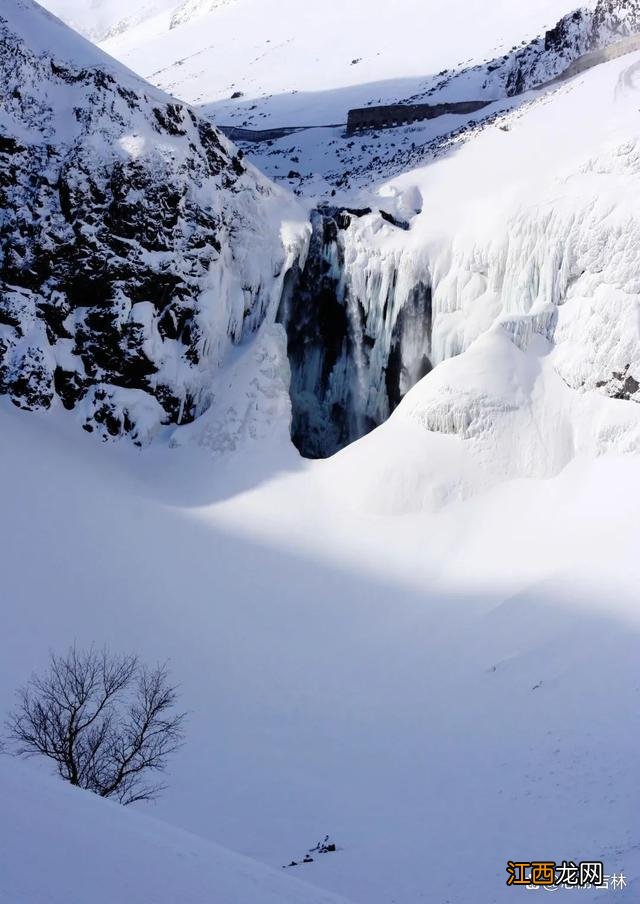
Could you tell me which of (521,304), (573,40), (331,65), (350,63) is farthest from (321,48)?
(521,304)

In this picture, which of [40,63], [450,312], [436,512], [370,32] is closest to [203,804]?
[436,512]

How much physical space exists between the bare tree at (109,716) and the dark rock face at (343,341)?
568 inches

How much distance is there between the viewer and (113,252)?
35062 millimetres

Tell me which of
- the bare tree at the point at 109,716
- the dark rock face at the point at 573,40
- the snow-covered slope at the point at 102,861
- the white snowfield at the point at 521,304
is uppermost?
the dark rock face at the point at 573,40

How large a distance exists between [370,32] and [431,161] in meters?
48.5

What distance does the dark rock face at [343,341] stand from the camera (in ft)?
117

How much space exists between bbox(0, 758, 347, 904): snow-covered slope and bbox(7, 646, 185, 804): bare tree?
251 inches

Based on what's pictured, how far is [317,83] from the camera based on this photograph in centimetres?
7275

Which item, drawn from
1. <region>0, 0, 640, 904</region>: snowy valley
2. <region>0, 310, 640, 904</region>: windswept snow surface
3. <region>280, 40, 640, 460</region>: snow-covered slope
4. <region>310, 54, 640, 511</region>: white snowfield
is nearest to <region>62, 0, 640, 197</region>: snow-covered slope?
<region>280, 40, 640, 460</region>: snow-covered slope

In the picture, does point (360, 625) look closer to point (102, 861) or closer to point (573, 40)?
point (102, 861)

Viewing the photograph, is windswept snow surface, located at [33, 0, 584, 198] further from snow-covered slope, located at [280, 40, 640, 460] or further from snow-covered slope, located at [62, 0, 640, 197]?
snow-covered slope, located at [280, 40, 640, 460]

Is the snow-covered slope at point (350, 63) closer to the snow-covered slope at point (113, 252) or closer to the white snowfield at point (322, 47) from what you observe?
the white snowfield at point (322, 47)

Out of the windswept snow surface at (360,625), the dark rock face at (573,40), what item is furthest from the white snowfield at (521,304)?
the dark rock face at (573,40)

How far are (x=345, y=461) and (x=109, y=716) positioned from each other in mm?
13738
